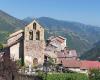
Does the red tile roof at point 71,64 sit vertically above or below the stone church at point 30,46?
below

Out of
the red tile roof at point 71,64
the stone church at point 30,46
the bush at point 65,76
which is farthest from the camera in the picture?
the red tile roof at point 71,64

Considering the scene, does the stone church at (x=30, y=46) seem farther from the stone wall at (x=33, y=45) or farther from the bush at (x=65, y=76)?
the bush at (x=65, y=76)

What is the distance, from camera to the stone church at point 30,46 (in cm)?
6775

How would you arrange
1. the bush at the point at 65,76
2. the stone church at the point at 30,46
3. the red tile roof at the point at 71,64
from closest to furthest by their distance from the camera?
the bush at the point at 65,76 < the stone church at the point at 30,46 < the red tile roof at the point at 71,64

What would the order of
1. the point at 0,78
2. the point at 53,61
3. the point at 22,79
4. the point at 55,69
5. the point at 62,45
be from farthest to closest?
1. the point at 62,45
2. the point at 53,61
3. the point at 55,69
4. the point at 22,79
5. the point at 0,78

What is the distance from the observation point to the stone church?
6775 centimetres

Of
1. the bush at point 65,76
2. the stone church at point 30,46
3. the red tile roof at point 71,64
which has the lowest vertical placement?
the bush at point 65,76

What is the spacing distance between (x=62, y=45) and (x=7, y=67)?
63763 millimetres

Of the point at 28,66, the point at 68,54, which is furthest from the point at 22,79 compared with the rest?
the point at 68,54

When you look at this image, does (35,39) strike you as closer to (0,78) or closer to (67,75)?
(67,75)

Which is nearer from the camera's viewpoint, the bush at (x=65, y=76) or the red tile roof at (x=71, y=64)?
the bush at (x=65, y=76)

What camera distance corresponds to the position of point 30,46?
68.0m

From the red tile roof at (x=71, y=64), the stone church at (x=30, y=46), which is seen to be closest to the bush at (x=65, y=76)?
the red tile roof at (x=71, y=64)

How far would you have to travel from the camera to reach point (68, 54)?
3344 inches
